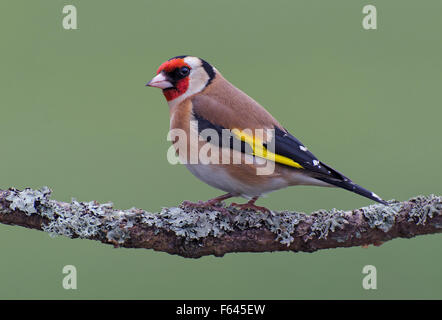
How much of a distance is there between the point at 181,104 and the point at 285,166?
2.74 feet

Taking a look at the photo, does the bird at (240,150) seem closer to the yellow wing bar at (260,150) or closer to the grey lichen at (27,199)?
the yellow wing bar at (260,150)

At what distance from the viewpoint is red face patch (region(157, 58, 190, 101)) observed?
3504 mm

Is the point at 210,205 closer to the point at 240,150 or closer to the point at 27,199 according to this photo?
the point at 240,150

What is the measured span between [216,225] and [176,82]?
1142 millimetres

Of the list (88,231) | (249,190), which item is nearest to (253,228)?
(249,190)

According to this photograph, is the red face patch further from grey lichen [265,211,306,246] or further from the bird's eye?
grey lichen [265,211,306,246]

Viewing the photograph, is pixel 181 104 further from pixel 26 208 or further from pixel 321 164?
pixel 26 208

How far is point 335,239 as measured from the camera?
285cm

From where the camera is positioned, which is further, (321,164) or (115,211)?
(321,164)

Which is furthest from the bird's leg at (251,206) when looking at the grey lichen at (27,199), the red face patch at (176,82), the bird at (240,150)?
the grey lichen at (27,199)

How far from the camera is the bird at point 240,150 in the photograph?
3150 millimetres

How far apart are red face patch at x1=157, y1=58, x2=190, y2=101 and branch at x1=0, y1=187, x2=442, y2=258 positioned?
3.08ft

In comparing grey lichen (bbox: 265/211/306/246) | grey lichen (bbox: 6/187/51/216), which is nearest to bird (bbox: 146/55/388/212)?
grey lichen (bbox: 265/211/306/246)

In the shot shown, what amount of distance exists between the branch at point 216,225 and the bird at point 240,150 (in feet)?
0.63
